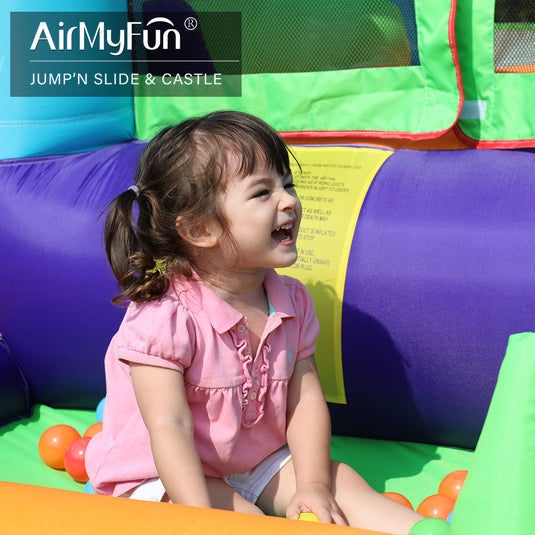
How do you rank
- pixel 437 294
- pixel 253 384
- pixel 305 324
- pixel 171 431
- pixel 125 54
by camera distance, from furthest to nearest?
pixel 125 54 → pixel 437 294 → pixel 305 324 → pixel 253 384 → pixel 171 431

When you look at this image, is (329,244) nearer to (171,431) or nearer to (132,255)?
(132,255)

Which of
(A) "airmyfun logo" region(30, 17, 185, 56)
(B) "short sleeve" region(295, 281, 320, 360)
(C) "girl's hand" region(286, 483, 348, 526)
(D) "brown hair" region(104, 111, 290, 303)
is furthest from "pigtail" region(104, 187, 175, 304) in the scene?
(A) "airmyfun logo" region(30, 17, 185, 56)

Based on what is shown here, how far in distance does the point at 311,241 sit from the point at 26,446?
0.78 m

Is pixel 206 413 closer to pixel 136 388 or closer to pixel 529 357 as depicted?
pixel 136 388

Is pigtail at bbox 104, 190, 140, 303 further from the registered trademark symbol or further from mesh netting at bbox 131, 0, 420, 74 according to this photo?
the registered trademark symbol

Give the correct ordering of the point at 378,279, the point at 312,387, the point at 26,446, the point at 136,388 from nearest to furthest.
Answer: the point at 136,388 → the point at 312,387 → the point at 378,279 → the point at 26,446

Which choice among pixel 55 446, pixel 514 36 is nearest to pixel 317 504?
pixel 55 446

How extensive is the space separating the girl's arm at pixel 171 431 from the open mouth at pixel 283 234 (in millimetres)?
262

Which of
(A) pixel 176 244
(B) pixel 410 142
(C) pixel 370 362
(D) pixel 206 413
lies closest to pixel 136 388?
(D) pixel 206 413

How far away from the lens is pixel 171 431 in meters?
1.12

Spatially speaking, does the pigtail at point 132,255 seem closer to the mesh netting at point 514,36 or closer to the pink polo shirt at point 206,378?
the pink polo shirt at point 206,378

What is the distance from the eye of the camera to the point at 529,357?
785 millimetres

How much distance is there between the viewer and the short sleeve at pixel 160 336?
3.76 ft

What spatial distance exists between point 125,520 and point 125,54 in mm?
1582
